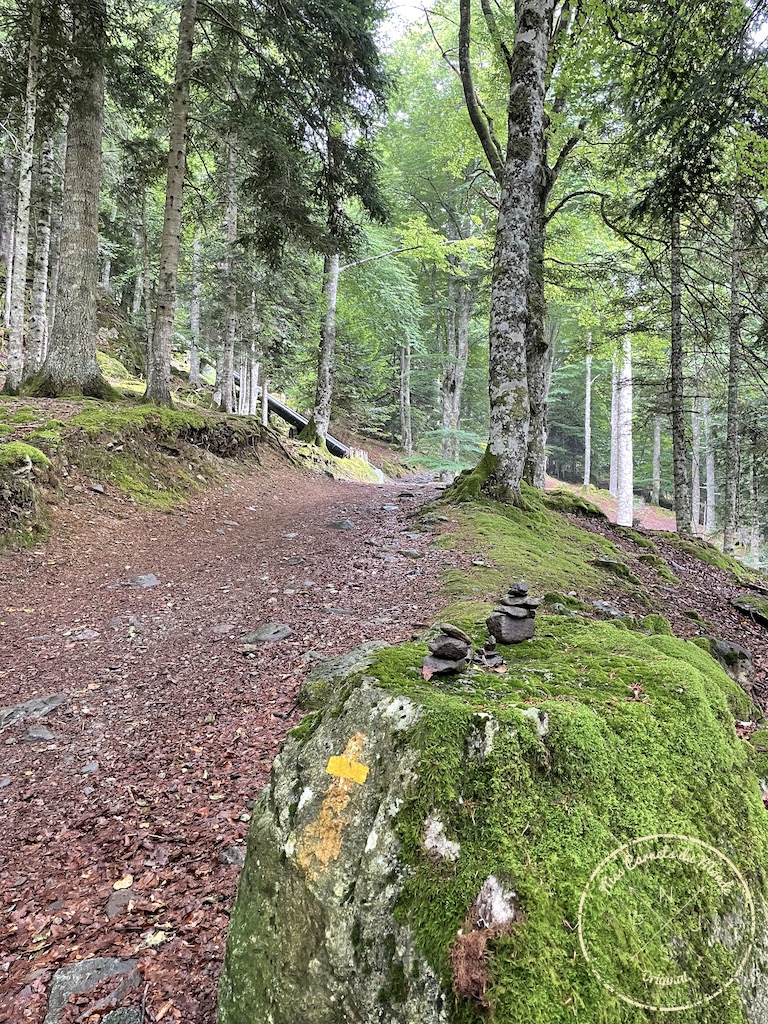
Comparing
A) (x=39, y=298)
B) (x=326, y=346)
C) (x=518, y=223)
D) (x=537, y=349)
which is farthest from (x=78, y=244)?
(x=537, y=349)

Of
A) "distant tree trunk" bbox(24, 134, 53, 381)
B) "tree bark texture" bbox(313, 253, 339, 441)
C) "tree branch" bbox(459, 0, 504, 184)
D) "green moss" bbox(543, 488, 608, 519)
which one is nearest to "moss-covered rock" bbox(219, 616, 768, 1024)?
"green moss" bbox(543, 488, 608, 519)

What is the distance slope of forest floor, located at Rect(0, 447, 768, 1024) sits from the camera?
95.3 inches

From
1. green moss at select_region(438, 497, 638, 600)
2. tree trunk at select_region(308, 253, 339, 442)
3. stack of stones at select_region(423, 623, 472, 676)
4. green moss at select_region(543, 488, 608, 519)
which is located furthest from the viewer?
tree trunk at select_region(308, 253, 339, 442)

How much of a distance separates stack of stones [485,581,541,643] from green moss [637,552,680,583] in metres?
7.03

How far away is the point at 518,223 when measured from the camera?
7648 millimetres

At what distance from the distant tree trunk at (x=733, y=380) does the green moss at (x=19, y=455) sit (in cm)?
1155

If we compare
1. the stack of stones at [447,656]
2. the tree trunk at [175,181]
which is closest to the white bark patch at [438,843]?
the stack of stones at [447,656]

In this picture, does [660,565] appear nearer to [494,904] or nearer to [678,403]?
[678,403]

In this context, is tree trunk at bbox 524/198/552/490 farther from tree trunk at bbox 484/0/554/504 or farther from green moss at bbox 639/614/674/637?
green moss at bbox 639/614/674/637

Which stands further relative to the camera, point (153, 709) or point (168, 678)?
point (168, 678)

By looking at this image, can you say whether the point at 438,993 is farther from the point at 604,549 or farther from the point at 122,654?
the point at 604,549

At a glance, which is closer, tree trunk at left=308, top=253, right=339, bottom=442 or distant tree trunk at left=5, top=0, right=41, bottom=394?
distant tree trunk at left=5, top=0, right=41, bottom=394

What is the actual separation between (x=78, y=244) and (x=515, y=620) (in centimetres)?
1085

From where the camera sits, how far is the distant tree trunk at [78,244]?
9.70 meters
